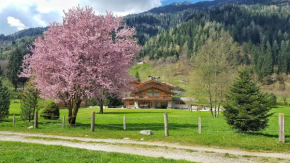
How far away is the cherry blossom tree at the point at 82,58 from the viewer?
26578 mm

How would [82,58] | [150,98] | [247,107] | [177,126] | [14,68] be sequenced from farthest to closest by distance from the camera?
[14,68] → [150,98] → [177,126] → [82,58] → [247,107]

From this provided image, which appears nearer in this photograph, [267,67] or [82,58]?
[82,58]

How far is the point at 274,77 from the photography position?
545 feet

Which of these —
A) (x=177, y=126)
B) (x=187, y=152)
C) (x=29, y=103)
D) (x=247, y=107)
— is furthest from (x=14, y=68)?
(x=187, y=152)

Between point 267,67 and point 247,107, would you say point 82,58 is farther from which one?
point 267,67

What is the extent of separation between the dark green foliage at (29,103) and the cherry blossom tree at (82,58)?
6972mm

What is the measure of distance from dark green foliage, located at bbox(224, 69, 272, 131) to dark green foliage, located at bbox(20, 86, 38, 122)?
27.0m

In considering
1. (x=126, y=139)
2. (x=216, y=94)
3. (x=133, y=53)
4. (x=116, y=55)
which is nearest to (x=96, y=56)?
(x=116, y=55)

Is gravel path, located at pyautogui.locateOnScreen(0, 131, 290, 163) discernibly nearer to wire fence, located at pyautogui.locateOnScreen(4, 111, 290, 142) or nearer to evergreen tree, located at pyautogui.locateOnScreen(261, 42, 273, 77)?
wire fence, located at pyautogui.locateOnScreen(4, 111, 290, 142)

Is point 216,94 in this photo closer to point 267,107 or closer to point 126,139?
point 267,107

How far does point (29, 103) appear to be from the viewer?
35656 mm

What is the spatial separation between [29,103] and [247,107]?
29.3 meters

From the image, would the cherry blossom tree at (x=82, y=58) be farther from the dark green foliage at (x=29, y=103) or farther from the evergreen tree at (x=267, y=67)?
the evergreen tree at (x=267, y=67)

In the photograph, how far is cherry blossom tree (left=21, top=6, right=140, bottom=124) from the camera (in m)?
26.6
